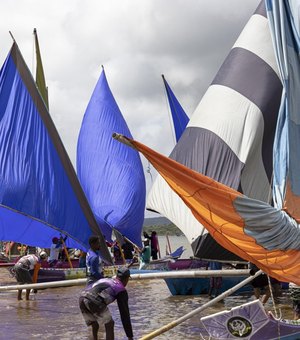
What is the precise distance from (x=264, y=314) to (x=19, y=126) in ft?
31.7

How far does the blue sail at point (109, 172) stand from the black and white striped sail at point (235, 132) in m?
14.5

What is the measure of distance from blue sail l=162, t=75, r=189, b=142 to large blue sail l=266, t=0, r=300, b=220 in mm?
18712

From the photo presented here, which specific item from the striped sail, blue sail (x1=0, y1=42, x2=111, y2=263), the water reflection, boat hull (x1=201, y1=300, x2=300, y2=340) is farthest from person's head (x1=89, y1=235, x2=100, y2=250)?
blue sail (x1=0, y1=42, x2=111, y2=263)

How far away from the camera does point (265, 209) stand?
741 centimetres

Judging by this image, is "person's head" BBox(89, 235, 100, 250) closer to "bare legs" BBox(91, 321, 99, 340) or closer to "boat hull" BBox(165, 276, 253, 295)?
"bare legs" BBox(91, 321, 99, 340)

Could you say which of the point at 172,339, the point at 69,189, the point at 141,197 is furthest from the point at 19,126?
the point at 141,197

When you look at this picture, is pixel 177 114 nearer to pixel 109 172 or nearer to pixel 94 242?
pixel 109 172

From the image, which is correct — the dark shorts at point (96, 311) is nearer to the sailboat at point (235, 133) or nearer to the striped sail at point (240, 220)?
the sailboat at point (235, 133)

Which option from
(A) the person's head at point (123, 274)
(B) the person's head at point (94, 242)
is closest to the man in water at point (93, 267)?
(B) the person's head at point (94, 242)

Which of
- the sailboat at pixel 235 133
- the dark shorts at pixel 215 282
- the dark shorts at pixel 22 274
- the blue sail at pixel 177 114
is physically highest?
the blue sail at pixel 177 114

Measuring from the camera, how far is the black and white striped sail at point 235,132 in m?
8.30

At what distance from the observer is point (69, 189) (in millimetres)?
14594

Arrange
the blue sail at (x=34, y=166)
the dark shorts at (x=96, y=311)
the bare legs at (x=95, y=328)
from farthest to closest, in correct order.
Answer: the blue sail at (x=34, y=166), the bare legs at (x=95, y=328), the dark shorts at (x=96, y=311)

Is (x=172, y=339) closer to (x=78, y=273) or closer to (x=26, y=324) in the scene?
(x=26, y=324)
